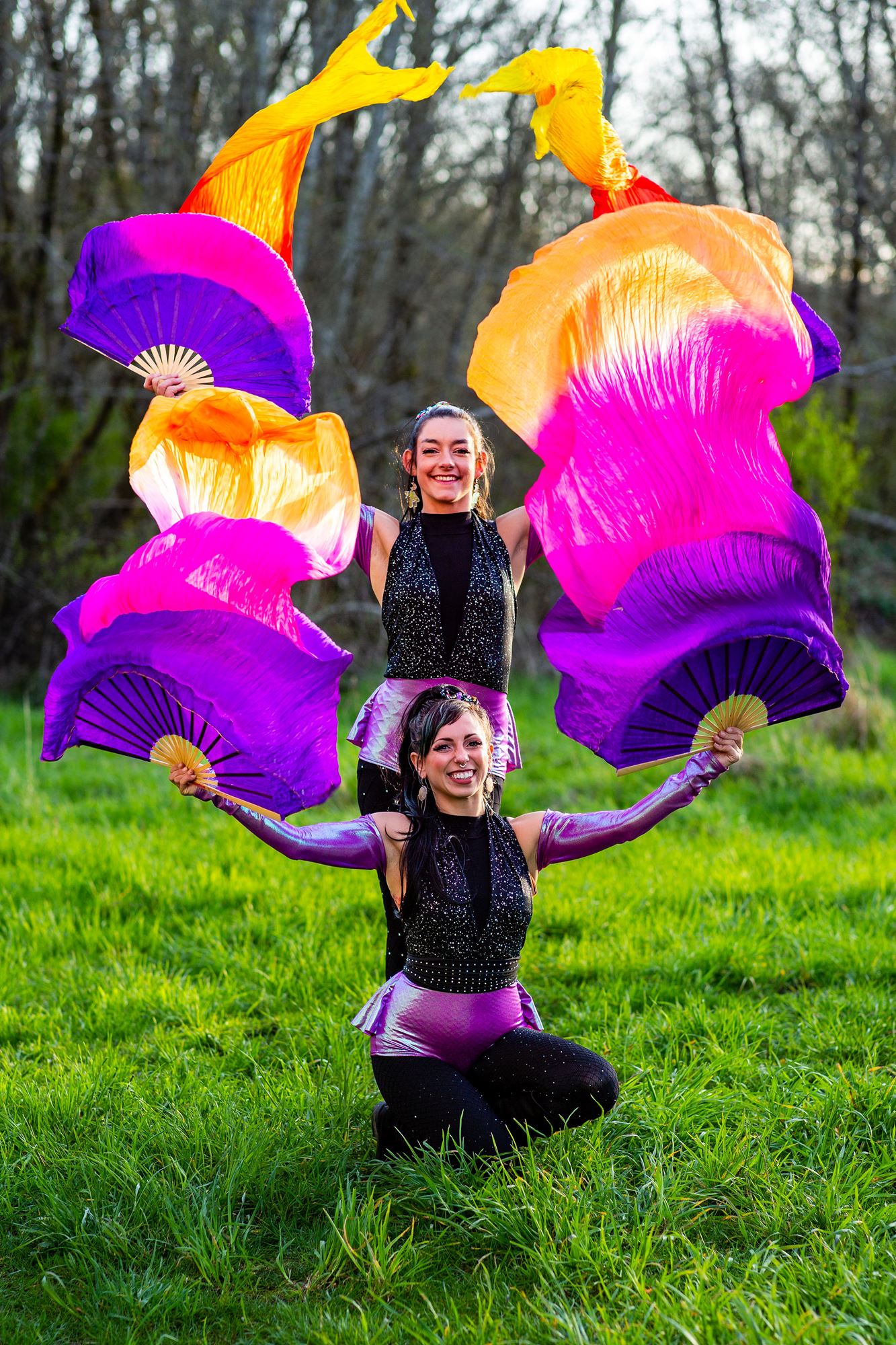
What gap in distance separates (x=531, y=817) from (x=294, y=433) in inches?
41.8

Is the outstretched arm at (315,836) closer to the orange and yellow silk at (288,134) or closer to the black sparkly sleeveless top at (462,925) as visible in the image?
the black sparkly sleeveless top at (462,925)

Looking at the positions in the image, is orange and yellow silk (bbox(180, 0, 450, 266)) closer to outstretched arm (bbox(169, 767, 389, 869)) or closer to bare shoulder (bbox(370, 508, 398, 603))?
bare shoulder (bbox(370, 508, 398, 603))

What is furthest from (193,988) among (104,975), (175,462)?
(175,462)

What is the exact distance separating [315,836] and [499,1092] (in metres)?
0.76

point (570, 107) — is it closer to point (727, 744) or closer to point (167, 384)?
point (167, 384)

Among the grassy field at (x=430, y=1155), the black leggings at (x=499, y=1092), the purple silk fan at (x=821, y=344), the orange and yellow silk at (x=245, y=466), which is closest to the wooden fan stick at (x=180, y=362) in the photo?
the orange and yellow silk at (x=245, y=466)

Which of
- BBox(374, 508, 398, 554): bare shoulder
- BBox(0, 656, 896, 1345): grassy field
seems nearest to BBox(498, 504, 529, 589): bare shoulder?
BBox(374, 508, 398, 554): bare shoulder

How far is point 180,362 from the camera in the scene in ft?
10.2

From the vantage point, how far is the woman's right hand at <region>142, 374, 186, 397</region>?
3062mm

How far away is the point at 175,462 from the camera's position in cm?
282

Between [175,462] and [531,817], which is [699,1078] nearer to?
[531,817]

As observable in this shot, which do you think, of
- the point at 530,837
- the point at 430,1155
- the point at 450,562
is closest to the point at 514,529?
the point at 450,562

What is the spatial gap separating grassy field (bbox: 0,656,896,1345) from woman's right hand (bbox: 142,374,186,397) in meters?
1.80

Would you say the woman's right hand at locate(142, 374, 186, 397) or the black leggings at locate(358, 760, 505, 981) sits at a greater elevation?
the woman's right hand at locate(142, 374, 186, 397)
